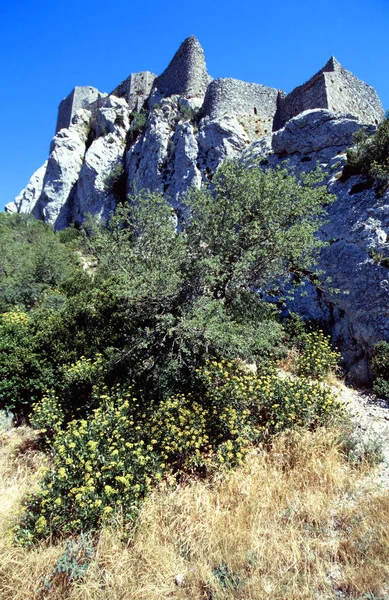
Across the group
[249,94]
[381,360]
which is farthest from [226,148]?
[381,360]

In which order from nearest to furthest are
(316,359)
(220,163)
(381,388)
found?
(381,388)
(316,359)
(220,163)

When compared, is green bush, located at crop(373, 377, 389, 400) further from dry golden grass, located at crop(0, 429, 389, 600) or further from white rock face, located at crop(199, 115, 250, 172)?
white rock face, located at crop(199, 115, 250, 172)

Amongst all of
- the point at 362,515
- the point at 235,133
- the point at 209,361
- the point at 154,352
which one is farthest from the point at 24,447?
the point at 235,133

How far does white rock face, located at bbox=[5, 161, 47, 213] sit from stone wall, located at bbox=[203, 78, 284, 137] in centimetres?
2957

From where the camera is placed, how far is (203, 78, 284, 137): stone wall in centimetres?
2153

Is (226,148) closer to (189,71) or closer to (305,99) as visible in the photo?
(305,99)

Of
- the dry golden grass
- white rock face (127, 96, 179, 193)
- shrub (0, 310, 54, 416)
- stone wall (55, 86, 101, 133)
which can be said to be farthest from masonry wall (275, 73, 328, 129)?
stone wall (55, 86, 101, 133)

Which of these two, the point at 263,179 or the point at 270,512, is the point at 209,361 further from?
the point at 263,179

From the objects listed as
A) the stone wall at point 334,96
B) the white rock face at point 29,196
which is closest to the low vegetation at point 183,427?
the stone wall at point 334,96

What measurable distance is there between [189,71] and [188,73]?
0.17 meters

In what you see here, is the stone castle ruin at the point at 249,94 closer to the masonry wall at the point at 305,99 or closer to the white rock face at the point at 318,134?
the masonry wall at the point at 305,99

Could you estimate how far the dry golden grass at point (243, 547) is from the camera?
263cm

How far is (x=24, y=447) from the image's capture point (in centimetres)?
521

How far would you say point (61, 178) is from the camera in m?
29.8
